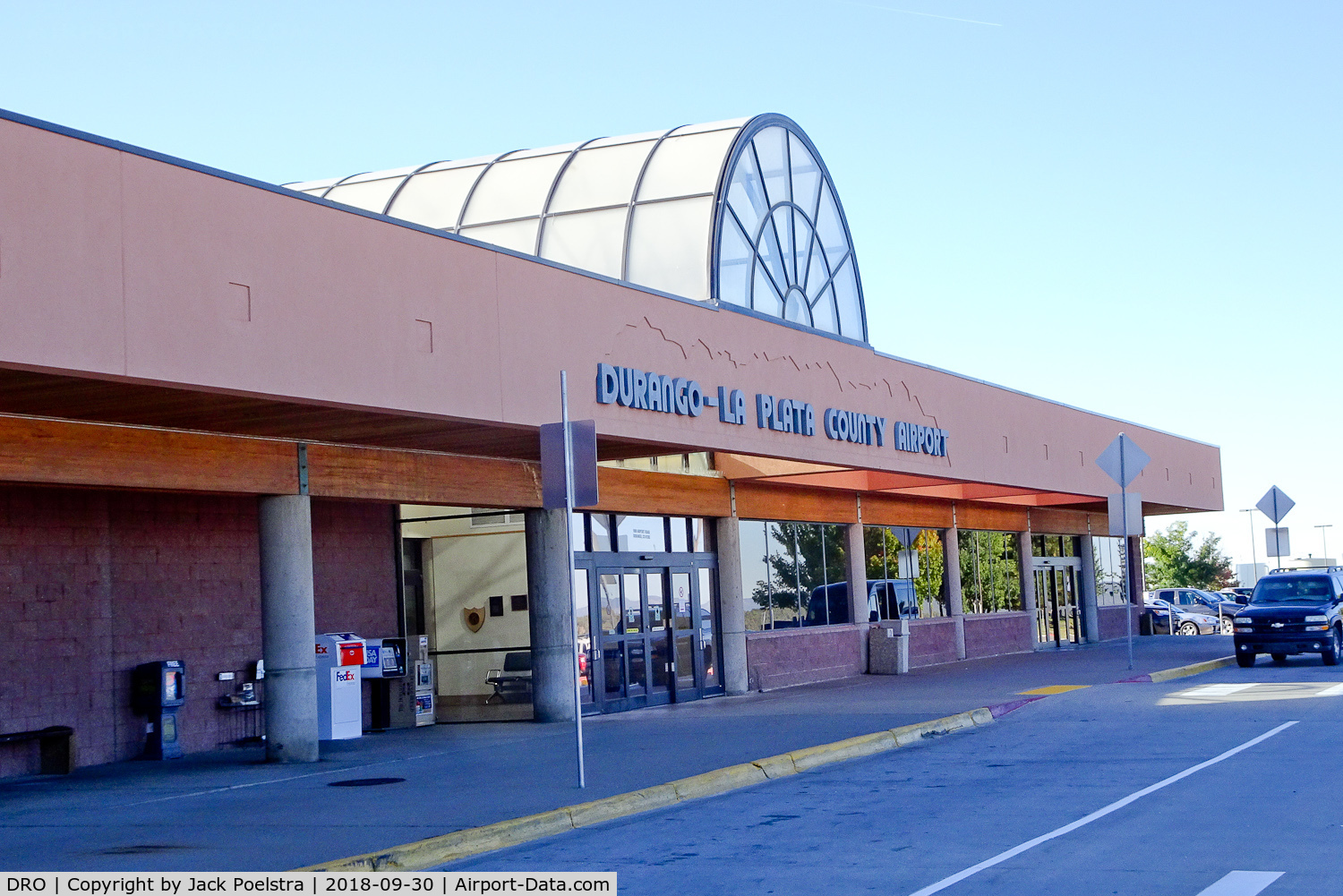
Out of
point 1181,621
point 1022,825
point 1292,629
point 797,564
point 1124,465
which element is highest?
point 1124,465

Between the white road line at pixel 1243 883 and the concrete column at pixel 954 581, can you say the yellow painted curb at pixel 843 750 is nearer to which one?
the white road line at pixel 1243 883

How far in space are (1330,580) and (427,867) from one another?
23320mm

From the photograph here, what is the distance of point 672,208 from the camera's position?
2308 centimetres

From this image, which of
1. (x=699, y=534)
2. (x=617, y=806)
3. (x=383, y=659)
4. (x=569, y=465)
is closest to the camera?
(x=617, y=806)

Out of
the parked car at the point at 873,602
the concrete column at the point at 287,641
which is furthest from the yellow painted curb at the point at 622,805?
the parked car at the point at 873,602

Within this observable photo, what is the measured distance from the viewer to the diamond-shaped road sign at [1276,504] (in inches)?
1175

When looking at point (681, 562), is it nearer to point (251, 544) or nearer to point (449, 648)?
point (449, 648)

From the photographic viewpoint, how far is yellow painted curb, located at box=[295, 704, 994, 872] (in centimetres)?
948

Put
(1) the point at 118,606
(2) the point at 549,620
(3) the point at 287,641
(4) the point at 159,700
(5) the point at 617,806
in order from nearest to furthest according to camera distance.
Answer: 1. (5) the point at 617,806
2. (3) the point at 287,641
3. (4) the point at 159,700
4. (1) the point at 118,606
5. (2) the point at 549,620

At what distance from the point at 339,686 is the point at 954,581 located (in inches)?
753

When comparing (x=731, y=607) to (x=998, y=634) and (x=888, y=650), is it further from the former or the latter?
(x=998, y=634)

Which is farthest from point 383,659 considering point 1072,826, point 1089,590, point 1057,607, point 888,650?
point 1089,590

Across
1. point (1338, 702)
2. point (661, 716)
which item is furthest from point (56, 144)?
point (1338, 702)

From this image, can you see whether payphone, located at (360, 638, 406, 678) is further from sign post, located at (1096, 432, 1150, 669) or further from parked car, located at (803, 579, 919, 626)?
sign post, located at (1096, 432, 1150, 669)
